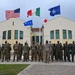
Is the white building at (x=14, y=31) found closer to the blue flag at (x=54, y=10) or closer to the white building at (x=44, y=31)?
the white building at (x=44, y=31)

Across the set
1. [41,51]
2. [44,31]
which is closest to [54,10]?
[41,51]

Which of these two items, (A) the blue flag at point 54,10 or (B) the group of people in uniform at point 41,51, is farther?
(A) the blue flag at point 54,10

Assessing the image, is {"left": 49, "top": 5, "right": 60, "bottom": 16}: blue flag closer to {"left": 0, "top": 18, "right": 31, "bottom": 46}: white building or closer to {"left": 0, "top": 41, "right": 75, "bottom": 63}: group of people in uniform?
{"left": 0, "top": 41, "right": 75, "bottom": 63}: group of people in uniform

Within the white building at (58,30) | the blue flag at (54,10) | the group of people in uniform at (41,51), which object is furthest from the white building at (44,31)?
the group of people in uniform at (41,51)

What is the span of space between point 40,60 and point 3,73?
1002 cm

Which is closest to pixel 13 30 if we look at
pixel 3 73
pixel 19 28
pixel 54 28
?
pixel 19 28

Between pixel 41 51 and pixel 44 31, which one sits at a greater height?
pixel 44 31

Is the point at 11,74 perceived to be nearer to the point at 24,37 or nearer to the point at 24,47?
the point at 24,47

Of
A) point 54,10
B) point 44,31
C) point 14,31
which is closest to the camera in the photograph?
point 54,10

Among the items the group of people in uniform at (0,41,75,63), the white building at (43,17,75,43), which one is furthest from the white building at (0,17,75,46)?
the group of people in uniform at (0,41,75,63)

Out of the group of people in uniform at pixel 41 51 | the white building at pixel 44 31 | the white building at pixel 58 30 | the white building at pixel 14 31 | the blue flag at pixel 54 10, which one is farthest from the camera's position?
the white building at pixel 14 31

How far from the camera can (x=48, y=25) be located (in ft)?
219

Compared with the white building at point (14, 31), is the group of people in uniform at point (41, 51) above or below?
below

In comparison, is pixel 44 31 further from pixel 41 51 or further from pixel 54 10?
pixel 41 51
